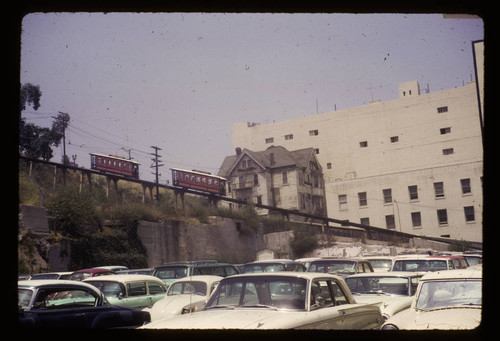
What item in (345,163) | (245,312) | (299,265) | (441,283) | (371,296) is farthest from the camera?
(345,163)

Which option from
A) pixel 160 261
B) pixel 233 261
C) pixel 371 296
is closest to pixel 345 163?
pixel 233 261

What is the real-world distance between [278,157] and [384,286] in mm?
46739

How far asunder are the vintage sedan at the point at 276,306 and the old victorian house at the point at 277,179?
48.1 meters

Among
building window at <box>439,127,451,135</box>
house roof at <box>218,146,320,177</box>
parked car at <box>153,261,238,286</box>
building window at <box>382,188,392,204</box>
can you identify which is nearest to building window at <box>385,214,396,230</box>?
building window at <box>382,188,392,204</box>

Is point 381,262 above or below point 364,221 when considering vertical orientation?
below

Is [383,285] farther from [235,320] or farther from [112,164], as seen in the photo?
[112,164]

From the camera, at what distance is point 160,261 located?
3225cm

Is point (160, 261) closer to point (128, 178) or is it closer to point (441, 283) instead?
point (128, 178)

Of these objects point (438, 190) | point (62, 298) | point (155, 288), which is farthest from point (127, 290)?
A: point (438, 190)

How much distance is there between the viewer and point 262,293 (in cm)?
585

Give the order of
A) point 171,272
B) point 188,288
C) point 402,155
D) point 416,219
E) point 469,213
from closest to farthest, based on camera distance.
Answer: point 188,288
point 171,272
point 469,213
point 416,219
point 402,155

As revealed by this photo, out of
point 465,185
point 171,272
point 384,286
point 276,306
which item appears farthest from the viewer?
point 465,185

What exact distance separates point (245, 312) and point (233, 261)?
112 ft

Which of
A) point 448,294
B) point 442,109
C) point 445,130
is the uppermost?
point 442,109
